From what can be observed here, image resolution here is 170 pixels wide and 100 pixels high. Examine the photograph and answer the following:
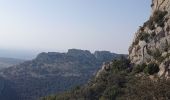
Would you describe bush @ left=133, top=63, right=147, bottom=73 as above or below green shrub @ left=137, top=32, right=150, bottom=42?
below

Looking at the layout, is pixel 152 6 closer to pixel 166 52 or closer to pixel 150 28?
pixel 150 28

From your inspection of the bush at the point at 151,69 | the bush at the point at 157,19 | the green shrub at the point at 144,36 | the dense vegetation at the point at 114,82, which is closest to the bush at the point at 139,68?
the dense vegetation at the point at 114,82

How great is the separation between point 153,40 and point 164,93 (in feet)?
148

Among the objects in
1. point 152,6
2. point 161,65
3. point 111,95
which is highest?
point 152,6

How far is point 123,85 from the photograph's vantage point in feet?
297

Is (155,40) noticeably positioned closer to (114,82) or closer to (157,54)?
(157,54)

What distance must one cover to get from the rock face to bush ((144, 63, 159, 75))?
93 cm

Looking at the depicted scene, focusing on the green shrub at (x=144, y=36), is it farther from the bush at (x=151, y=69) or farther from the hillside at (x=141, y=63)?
the bush at (x=151, y=69)

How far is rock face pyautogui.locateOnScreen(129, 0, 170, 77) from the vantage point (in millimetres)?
87438

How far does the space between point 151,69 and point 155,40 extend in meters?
9.96

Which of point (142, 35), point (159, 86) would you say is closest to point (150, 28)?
point (142, 35)

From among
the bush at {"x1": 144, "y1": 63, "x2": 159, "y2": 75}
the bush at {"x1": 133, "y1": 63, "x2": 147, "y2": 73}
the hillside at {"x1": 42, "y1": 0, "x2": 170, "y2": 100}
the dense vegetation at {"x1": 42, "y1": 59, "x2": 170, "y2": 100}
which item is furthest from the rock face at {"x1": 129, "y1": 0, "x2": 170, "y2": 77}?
the dense vegetation at {"x1": 42, "y1": 59, "x2": 170, "y2": 100}

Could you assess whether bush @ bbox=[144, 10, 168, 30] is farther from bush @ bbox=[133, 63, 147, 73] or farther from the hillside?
bush @ bbox=[133, 63, 147, 73]

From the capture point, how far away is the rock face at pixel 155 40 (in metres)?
87.4
